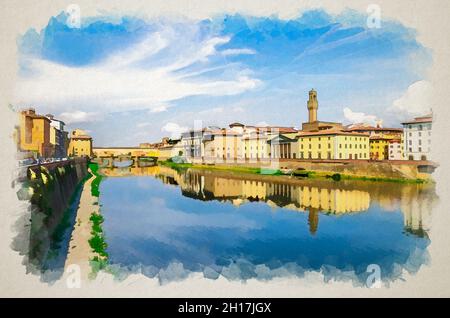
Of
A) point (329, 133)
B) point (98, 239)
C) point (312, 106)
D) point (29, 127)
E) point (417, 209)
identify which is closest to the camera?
point (29, 127)

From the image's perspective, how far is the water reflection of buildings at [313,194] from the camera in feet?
19.7

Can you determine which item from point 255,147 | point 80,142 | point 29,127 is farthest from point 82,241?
point 255,147

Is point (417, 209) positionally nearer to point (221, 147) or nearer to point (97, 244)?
point (221, 147)

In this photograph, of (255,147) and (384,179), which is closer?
(384,179)

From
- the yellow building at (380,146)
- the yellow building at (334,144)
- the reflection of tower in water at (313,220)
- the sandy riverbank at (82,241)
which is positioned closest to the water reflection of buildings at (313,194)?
the reflection of tower in water at (313,220)

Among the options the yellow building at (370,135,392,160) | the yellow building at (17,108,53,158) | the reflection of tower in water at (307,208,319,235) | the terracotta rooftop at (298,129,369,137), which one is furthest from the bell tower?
the yellow building at (17,108,53,158)

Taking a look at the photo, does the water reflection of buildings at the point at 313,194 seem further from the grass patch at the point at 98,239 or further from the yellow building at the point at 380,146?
the grass patch at the point at 98,239

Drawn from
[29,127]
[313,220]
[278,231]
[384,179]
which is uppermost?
[29,127]

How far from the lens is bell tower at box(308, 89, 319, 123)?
639cm

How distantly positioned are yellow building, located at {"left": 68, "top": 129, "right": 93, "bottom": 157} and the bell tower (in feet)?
15.0

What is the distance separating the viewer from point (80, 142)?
26.3 feet

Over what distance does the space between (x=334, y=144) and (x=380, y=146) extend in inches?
58.8

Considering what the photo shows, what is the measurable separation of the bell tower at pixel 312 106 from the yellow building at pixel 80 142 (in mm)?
→ 4562
